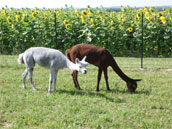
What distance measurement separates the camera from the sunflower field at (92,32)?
51.8ft

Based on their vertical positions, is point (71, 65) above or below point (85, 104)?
above

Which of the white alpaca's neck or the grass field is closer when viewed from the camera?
the grass field

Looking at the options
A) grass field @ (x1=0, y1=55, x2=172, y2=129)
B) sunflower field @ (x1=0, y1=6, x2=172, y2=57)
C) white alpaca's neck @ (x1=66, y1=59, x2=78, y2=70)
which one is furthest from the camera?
sunflower field @ (x1=0, y1=6, x2=172, y2=57)

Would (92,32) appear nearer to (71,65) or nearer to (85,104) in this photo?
(71,65)

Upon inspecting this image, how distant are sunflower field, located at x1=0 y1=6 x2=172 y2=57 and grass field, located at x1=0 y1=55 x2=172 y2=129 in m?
5.13

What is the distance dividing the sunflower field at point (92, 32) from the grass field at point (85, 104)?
5.13 metres

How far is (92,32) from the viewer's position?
16.0 meters

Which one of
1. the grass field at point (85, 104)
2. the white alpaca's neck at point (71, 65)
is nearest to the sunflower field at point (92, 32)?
the grass field at point (85, 104)

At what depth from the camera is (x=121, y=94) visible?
8.36 meters

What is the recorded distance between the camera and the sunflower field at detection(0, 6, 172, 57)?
15773mm

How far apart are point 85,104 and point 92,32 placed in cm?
916

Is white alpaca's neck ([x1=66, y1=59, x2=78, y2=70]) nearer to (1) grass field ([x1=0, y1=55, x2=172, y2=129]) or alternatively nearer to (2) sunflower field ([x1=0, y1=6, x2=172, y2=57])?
(1) grass field ([x1=0, y1=55, x2=172, y2=129])

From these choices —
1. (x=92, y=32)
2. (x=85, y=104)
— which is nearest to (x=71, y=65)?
(x=85, y=104)

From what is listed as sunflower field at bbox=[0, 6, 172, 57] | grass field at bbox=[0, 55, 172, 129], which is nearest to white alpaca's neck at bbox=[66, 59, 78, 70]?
grass field at bbox=[0, 55, 172, 129]
